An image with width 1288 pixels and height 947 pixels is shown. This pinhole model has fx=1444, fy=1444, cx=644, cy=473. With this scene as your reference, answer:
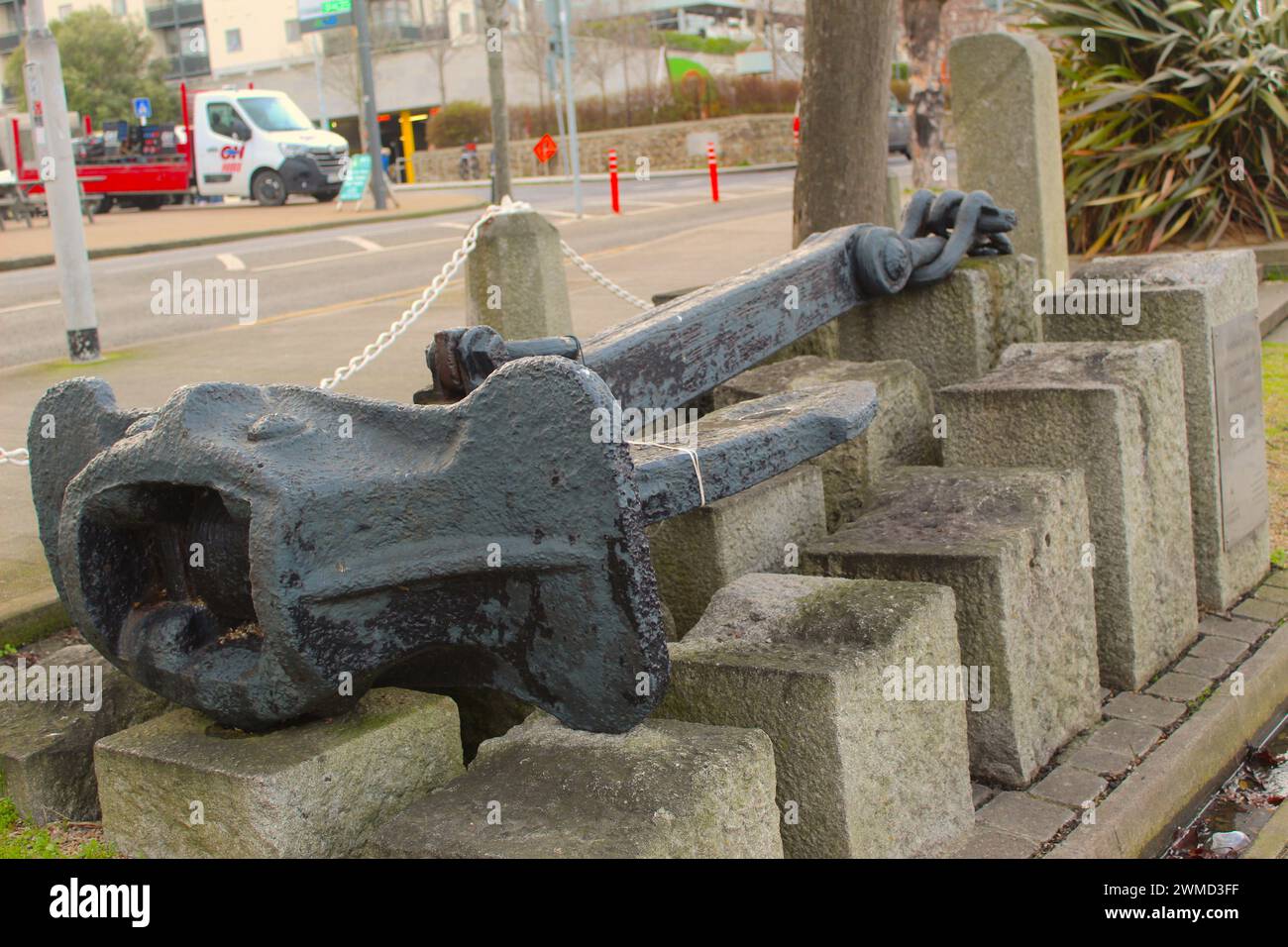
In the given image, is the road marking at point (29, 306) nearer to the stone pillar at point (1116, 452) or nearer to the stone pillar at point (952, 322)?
the stone pillar at point (952, 322)

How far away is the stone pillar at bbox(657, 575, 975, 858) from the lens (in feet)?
8.79

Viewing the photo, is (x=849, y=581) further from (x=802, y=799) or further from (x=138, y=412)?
(x=138, y=412)

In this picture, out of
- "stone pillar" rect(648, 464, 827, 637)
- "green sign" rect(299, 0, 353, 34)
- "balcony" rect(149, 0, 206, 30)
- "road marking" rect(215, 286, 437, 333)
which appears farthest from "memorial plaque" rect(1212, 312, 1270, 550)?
"balcony" rect(149, 0, 206, 30)

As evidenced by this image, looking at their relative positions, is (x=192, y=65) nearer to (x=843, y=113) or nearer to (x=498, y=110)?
(x=498, y=110)

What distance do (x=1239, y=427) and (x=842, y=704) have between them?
246 cm

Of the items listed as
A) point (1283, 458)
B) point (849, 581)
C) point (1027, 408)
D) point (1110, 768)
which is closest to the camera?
point (849, 581)

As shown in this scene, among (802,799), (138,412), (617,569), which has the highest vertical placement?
(138,412)

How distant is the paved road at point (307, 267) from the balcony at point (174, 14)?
3451cm

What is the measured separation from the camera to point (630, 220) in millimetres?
19703

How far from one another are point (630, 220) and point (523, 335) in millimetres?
13366

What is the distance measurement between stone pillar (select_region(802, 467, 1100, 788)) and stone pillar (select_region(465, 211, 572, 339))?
10.6 ft

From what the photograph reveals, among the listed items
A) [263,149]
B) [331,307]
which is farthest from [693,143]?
[331,307]

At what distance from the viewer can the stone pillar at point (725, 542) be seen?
135 inches
